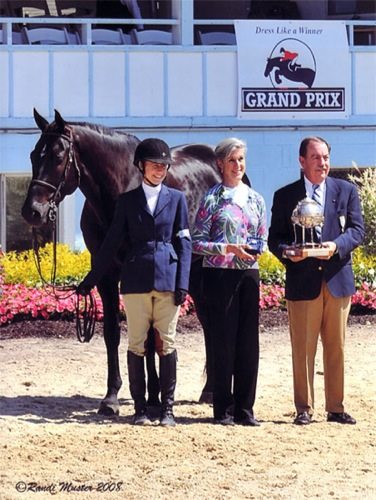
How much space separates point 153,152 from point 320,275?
144 centimetres

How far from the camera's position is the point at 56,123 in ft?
33.1

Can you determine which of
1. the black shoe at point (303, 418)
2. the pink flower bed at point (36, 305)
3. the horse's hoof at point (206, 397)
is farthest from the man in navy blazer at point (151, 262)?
the pink flower bed at point (36, 305)

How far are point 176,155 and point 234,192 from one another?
2.04m

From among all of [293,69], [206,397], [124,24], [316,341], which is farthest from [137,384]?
[124,24]

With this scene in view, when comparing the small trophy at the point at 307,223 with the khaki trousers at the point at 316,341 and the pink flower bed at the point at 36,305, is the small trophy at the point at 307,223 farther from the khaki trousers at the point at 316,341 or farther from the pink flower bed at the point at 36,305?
the pink flower bed at the point at 36,305

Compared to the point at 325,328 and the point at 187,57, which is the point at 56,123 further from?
the point at 187,57

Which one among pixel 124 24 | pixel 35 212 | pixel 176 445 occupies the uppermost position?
pixel 124 24

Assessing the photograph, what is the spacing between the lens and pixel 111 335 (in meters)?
10.5

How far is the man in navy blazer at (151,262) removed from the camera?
9.48m


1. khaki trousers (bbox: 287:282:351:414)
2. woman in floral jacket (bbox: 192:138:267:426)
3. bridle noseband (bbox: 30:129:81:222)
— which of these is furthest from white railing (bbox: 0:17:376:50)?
khaki trousers (bbox: 287:282:351:414)

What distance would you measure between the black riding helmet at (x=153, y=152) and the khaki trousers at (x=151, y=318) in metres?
0.91

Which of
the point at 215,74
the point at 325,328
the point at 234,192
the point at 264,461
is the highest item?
the point at 215,74

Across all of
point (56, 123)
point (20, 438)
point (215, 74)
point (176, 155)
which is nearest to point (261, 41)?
point (215, 74)

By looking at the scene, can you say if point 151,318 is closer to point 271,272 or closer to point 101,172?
point 101,172
